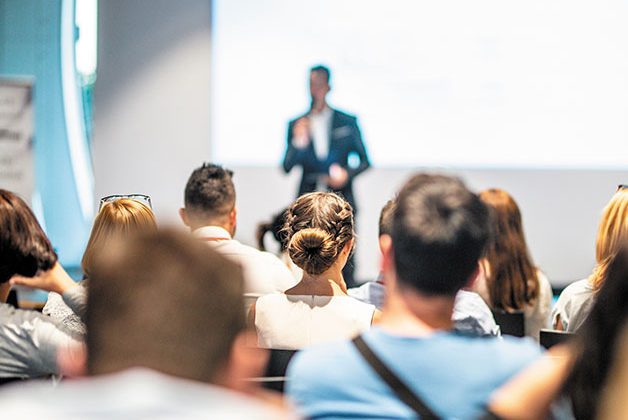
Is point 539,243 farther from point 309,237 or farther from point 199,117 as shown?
point 309,237

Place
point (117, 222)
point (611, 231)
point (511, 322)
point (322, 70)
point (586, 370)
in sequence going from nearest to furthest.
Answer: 1. point (586, 370)
2. point (117, 222)
3. point (611, 231)
4. point (511, 322)
5. point (322, 70)

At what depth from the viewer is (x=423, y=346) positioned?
4.70 feet

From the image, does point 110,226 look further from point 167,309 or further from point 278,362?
point 167,309

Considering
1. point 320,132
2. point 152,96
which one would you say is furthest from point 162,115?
point 320,132

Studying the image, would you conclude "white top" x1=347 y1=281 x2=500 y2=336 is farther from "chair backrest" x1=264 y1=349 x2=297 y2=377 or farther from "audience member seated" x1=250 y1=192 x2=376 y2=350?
"chair backrest" x1=264 y1=349 x2=297 y2=377

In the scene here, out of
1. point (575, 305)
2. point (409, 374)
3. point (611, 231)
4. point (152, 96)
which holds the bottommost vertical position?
point (575, 305)

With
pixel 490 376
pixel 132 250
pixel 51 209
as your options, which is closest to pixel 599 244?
pixel 490 376

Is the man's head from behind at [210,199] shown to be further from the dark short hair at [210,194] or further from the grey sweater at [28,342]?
the grey sweater at [28,342]

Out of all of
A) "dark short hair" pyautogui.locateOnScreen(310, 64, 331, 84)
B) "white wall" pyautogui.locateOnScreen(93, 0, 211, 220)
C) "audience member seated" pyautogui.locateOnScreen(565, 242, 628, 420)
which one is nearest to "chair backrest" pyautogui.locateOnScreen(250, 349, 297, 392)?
"audience member seated" pyautogui.locateOnScreen(565, 242, 628, 420)

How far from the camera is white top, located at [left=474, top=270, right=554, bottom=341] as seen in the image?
3605mm

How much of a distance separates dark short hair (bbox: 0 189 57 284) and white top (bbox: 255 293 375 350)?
2.15 ft

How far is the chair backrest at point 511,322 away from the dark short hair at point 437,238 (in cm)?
183

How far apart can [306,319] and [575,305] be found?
92cm

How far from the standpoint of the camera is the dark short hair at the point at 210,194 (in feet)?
11.8
